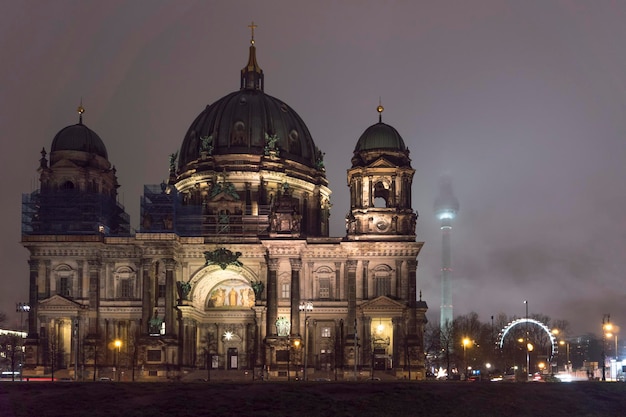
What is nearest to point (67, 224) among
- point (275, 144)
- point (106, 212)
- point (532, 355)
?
point (106, 212)

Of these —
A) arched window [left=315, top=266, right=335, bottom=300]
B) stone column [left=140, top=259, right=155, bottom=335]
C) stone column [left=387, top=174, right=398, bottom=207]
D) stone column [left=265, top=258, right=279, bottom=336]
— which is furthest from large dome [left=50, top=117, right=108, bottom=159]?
stone column [left=387, top=174, right=398, bottom=207]

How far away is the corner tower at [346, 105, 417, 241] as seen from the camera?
11838 cm

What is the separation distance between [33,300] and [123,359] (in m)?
12.2

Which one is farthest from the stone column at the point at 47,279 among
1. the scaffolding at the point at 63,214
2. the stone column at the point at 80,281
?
the scaffolding at the point at 63,214

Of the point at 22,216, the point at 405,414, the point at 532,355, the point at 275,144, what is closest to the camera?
the point at 405,414

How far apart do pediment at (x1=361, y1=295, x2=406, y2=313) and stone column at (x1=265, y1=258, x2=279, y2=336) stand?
32.5ft

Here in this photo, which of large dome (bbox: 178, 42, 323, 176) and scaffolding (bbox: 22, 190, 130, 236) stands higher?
large dome (bbox: 178, 42, 323, 176)

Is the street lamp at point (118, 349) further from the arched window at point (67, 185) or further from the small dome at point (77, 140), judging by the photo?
the small dome at point (77, 140)

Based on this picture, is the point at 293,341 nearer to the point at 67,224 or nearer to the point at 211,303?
the point at 211,303

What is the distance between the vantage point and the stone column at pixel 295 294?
114500 millimetres

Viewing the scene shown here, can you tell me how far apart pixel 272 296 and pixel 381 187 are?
19217mm

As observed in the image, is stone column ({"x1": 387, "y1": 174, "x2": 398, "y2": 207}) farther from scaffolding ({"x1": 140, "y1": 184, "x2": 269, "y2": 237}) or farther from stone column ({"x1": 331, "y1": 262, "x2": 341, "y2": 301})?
scaffolding ({"x1": 140, "y1": 184, "x2": 269, "y2": 237})

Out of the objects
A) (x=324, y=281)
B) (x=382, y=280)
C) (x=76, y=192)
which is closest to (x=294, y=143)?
(x=324, y=281)

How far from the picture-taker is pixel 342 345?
115625 mm
